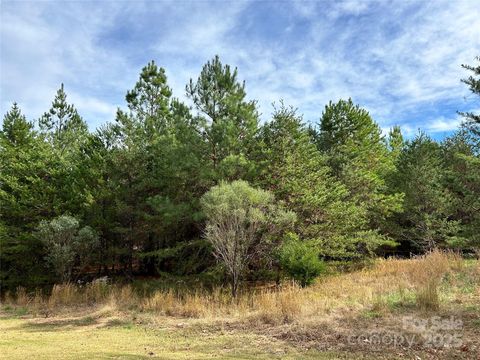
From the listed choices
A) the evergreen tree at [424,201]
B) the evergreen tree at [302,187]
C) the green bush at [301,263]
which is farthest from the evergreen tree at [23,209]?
the evergreen tree at [424,201]

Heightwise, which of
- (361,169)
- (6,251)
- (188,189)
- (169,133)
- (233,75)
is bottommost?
(6,251)

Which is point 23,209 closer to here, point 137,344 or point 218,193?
point 218,193

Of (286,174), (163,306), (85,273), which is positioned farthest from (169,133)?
(85,273)

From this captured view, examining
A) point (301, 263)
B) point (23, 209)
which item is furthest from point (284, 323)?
point (23, 209)

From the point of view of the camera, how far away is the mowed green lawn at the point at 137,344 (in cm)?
572

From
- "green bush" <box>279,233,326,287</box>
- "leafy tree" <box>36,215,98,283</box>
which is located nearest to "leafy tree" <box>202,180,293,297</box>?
"green bush" <box>279,233,326,287</box>

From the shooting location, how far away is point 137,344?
22.4 feet

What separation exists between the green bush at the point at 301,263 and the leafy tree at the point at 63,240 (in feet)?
29.0

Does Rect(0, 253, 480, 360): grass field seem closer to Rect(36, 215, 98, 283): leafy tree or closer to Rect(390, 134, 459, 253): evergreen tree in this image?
Rect(36, 215, 98, 283): leafy tree

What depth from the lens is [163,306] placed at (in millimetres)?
10914

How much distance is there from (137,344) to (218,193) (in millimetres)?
5482

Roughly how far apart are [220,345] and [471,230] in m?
19.9

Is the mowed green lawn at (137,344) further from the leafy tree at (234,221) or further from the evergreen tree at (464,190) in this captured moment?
the evergreen tree at (464,190)

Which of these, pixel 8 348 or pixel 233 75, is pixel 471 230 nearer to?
pixel 233 75
